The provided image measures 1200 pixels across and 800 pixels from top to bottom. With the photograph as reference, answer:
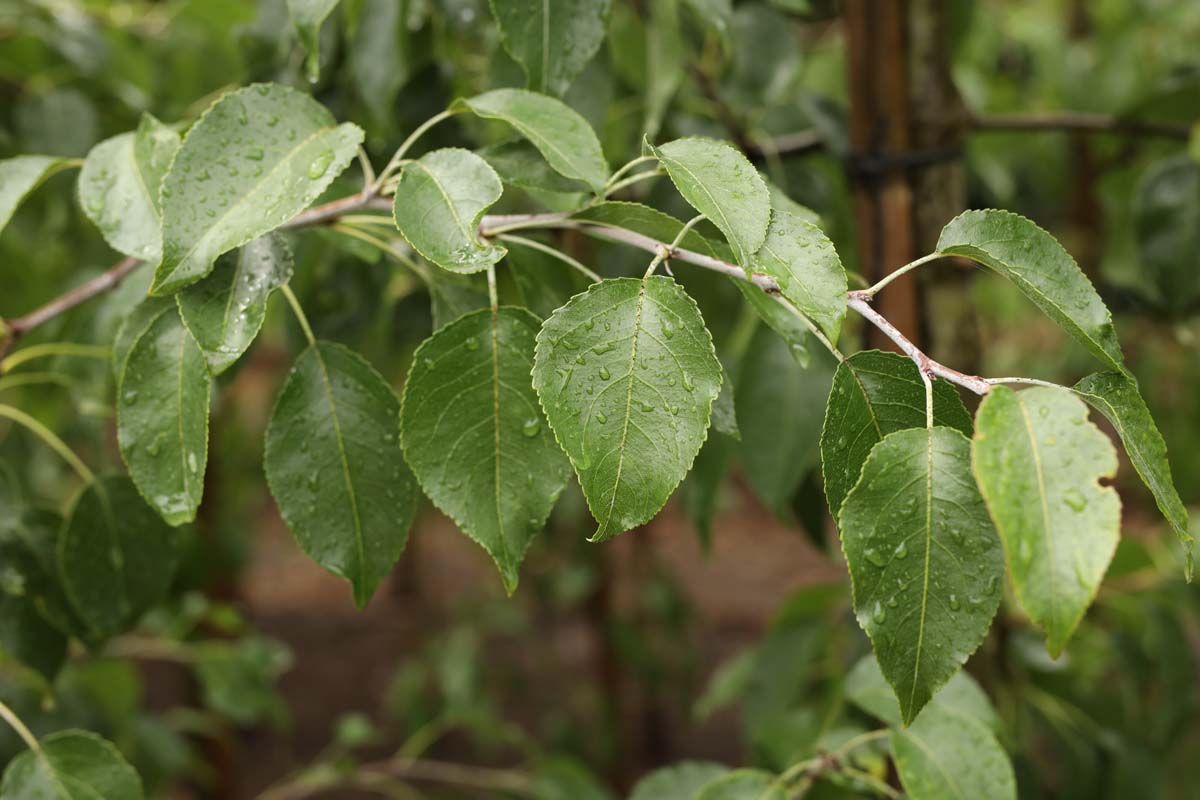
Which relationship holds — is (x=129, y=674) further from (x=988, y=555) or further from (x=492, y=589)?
(x=492, y=589)

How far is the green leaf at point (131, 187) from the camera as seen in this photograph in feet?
2.00

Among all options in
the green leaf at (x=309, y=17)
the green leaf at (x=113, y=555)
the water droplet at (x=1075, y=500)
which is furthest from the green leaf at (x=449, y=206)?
the green leaf at (x=113, y=555)

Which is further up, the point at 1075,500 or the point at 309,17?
the point at 309,17

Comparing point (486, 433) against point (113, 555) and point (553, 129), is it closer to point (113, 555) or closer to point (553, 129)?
point (553, 129)

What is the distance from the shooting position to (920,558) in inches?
18.1

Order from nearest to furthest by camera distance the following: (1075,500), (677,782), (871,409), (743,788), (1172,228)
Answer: (1075,500) → (871,409) → (743,788) → (677,782) → (1172,228)

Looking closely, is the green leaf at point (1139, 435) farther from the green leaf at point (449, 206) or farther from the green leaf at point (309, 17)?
the green leaf at point (309, 17)

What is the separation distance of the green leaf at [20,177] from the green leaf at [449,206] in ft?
0.88

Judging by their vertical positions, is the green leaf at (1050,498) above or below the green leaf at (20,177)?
→ below

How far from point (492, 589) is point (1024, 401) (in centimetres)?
261

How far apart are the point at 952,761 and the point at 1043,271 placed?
34 centimetres

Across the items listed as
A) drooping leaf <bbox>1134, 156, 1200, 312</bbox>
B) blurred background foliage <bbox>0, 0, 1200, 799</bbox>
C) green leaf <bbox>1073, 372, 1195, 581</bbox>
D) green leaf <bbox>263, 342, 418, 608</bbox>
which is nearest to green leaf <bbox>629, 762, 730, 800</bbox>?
blurred background foliage <bbox>0, 0, 1200, 799</bbox>

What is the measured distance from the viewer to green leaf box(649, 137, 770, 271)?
1.57 feet

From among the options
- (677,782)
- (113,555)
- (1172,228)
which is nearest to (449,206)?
(113,555)
